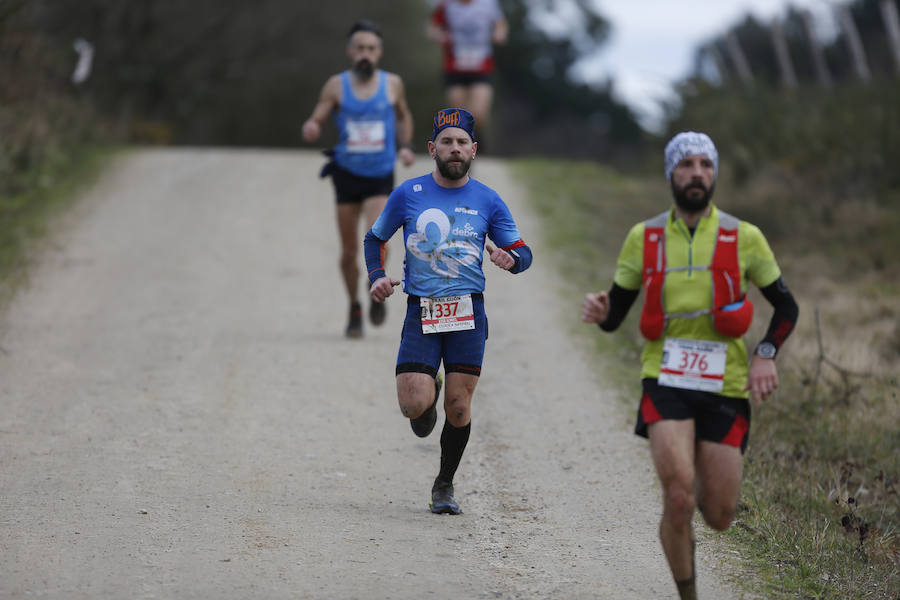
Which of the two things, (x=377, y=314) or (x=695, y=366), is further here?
(x=377, y=314)

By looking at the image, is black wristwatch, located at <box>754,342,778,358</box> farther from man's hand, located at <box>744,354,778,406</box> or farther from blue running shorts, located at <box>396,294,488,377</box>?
blue running shorts, located at <box>396,294,488,377</box>

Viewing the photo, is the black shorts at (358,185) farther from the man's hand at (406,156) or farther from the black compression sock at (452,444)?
the black compression sock at (452,444)

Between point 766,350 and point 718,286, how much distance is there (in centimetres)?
35

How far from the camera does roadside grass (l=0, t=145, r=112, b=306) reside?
41.7 feet

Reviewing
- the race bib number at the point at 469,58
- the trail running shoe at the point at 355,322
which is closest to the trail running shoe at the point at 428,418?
the trail running shoe at the point at 355,322

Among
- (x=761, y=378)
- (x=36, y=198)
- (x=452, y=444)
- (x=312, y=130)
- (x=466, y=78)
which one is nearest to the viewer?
(x=761, y=378)

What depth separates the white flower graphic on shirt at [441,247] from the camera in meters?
6.36

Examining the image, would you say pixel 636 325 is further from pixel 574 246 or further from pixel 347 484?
pixel 347 484

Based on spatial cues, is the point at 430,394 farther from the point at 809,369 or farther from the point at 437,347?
the point at 809,369

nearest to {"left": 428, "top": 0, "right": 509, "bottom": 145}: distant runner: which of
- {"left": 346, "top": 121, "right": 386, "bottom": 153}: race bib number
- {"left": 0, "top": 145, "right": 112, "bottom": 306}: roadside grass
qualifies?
{"left": 346, "top": 121, "right": 386, "bottom": 153}: race bib number

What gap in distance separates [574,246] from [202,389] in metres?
6.72

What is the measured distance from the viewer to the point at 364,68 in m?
9.91

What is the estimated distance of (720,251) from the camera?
201 inches

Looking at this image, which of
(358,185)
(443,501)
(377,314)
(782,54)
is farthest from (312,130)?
(782,54)
